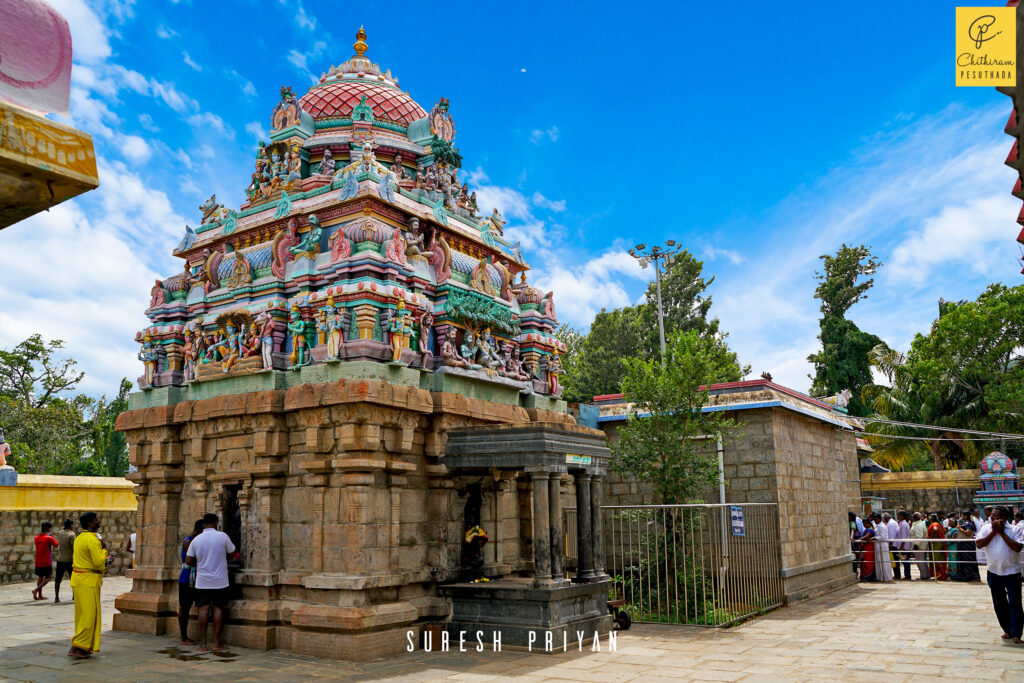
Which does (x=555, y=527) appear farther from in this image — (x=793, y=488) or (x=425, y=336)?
(x=793, y=488)

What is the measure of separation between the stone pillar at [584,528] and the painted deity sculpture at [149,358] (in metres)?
7.03

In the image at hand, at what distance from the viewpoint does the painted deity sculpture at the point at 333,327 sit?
31.8 feet

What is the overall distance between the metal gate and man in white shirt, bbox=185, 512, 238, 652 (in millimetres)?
5605

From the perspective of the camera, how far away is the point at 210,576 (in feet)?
30.7

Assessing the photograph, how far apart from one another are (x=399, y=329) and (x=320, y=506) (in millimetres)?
2489

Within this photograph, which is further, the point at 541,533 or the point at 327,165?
the point at 327,165

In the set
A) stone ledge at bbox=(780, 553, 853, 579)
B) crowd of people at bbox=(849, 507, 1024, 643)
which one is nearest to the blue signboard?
stone ledge at bbox=(780, 553, 853, 579)

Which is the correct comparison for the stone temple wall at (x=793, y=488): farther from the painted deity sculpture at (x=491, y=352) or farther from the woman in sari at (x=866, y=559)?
the painted deity sculpture at (x=491, y=352)

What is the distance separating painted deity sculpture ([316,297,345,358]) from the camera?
31.8 feet

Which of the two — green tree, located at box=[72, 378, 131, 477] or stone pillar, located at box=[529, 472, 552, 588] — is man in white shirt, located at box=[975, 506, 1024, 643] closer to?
stone pillar, located at box=[529, 472, 552, 588]

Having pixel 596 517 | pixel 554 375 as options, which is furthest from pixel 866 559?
pixel 596 517

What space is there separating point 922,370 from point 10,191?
3218 centimetres

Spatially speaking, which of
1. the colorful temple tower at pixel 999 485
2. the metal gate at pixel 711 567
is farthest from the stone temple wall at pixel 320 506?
the colorful temple tower at pixel 999 485

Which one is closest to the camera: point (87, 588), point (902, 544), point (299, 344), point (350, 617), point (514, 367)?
point (350, 617)
